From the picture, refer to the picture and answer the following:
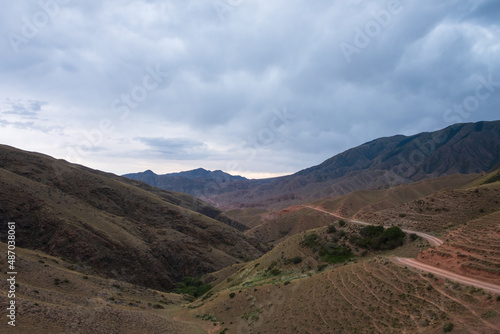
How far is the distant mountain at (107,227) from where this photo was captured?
45.2 metres

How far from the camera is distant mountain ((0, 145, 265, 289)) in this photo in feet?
148

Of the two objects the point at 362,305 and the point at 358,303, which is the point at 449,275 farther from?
the point at 358,303

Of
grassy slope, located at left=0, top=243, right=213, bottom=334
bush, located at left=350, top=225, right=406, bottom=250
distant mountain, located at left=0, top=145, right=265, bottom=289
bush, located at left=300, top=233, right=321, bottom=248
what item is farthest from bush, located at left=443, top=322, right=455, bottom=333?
distant mountain, located at left=0, top=145, right=265, bottom=289

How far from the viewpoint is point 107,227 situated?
2050 inches

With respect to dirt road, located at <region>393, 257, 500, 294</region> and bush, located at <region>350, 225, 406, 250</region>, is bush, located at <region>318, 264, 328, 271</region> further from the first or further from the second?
dirt road, located at <region>393, 257, 500, 294</region>

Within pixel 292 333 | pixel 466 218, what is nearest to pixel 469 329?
pixel 292 333

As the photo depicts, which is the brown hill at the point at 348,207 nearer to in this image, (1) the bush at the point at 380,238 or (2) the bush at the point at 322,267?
(1) the bush at the point at 380,238

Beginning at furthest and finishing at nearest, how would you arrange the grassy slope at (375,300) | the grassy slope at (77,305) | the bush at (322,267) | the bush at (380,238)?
1. the bush at (322,267)
2. the bush at (380,238)
3. the grassy slope at (77,305)
4. the grassy slope at (375,300)

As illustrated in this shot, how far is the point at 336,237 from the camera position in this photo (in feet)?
108

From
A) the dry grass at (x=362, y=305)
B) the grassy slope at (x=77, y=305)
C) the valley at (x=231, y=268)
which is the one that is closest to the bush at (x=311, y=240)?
the valley at (x=231, y=268)

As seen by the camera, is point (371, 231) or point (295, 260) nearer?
point (371, 231)

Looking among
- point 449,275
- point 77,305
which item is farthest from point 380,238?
point 77,305

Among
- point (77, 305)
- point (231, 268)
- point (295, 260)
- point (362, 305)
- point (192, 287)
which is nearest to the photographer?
point (362, 305)

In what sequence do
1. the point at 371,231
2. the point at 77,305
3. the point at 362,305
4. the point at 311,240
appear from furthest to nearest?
the point at 311,240 → the point at 371,231 → the point at 77,305 → the point at 362,305
